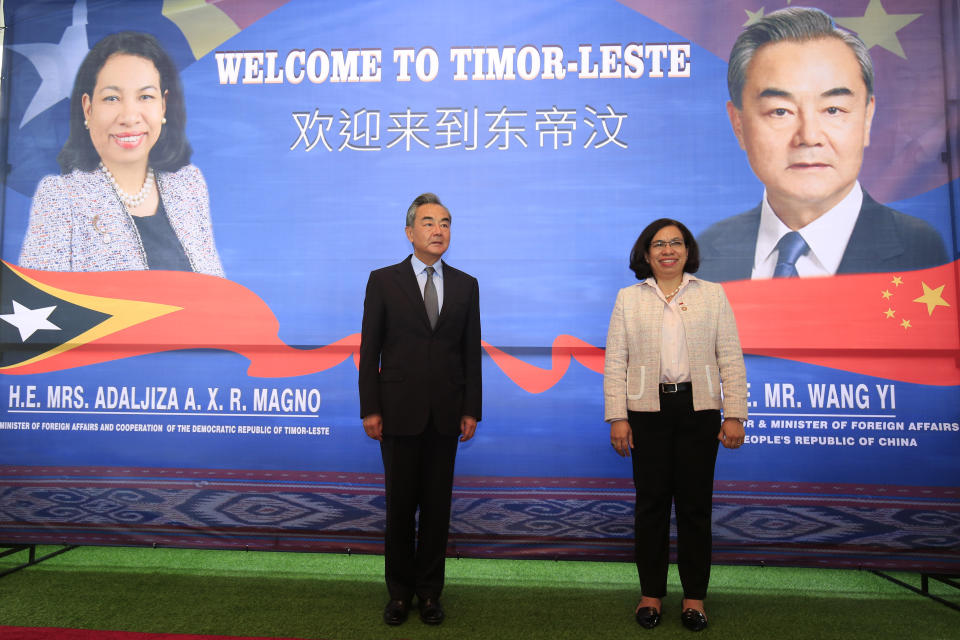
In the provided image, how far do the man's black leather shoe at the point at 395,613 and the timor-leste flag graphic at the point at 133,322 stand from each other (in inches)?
48.2

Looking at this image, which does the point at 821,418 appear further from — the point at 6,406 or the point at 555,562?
the point at 6,406

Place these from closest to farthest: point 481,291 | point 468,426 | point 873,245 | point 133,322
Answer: point 468,426
point 873,245
point 481,291
point 133,322

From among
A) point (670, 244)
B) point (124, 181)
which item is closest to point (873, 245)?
point (670, 244)

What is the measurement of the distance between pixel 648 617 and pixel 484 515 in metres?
0.96

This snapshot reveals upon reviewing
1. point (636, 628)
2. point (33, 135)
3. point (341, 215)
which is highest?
point (33, 135)

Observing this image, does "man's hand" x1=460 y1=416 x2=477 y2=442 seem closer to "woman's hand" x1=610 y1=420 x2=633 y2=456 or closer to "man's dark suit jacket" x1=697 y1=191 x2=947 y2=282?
"woman's hand" x1=610 y1=420 x2=633 y2=456

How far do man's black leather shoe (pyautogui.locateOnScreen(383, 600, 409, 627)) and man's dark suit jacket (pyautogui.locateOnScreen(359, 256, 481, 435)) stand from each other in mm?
651

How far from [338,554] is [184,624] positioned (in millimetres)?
852

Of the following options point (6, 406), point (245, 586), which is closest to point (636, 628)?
point (245, 586)

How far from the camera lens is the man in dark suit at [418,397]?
7.29 ft

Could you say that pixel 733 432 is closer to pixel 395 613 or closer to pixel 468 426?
pixel 468 426

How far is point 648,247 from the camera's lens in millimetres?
2314

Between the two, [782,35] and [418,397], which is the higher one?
[782,35]

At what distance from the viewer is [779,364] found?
114 inches
